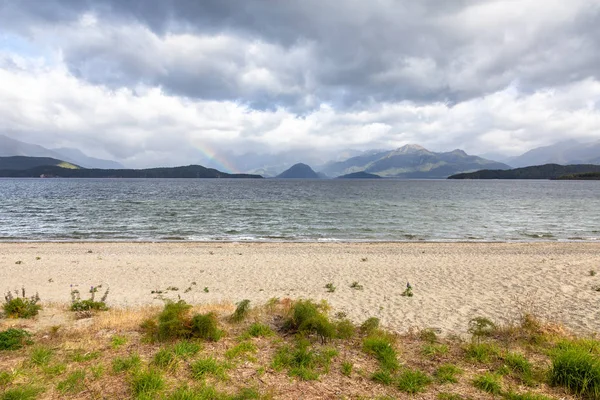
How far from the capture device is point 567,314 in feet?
42.6

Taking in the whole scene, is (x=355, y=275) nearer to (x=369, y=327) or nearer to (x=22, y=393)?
(x=369, y=327)

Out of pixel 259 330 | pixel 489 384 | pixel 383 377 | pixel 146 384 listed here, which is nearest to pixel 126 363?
pixel 146 384

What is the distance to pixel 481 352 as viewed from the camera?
7.85 meters

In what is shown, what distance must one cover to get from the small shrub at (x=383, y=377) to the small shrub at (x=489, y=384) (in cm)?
170

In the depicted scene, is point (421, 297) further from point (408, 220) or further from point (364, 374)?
point (408, 220)

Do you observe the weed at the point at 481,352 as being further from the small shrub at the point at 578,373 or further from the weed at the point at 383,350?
the weed at the point at 383,350

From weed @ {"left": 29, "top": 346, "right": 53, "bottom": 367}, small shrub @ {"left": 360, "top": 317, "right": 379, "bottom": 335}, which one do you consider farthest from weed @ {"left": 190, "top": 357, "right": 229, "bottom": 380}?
small shrub @ {"left": 360, "top": 317, "right": 379, "bottom": 335}

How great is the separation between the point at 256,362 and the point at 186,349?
178 cm

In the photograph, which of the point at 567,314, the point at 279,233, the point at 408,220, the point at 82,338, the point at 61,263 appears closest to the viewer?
the point at 82,338

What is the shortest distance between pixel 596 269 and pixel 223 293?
23223mm

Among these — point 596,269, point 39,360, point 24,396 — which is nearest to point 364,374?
point 24,396

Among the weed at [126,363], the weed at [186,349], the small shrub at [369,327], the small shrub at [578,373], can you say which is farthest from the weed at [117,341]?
the small shrub at [578,373]

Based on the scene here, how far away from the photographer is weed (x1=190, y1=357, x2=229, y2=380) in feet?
22.4

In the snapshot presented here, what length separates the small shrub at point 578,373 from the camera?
6.22 metres
